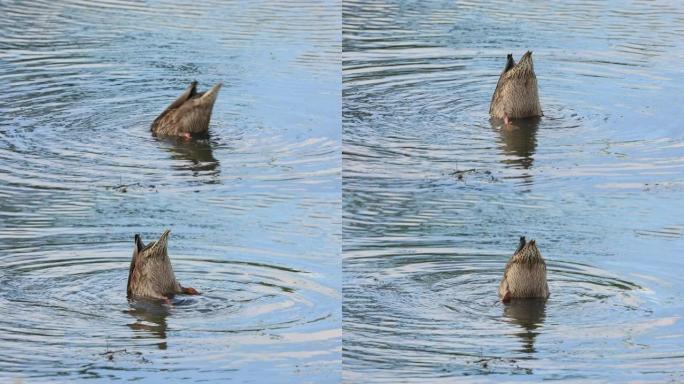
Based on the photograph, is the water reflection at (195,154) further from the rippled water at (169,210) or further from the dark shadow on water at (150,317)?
the dark shadow on water at (150,317)

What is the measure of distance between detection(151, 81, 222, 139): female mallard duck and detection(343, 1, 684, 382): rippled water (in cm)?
123

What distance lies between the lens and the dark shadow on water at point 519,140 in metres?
13.8

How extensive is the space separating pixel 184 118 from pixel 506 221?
3.07 m

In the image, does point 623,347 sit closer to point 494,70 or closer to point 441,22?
point 494,70

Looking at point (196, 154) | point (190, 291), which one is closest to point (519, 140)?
point (196, 154)

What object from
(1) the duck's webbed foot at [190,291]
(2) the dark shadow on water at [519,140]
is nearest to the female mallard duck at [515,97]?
(2) the dark shadow on water at [519,140]

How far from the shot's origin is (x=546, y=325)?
12328 mm

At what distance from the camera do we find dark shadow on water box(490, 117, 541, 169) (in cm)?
1380

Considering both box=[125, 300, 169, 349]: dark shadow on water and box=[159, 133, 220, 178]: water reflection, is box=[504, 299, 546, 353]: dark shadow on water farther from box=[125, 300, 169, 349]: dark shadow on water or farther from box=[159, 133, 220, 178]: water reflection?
box=[159, 133, 220, 178]: water reflection

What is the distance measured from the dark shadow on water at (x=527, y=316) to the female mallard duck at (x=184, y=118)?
346 cm

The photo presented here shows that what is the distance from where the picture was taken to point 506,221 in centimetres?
1352

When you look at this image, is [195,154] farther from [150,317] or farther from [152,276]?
[150,317]

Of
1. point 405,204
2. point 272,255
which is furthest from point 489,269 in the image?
point 272,255

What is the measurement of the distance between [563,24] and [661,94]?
104 inches
